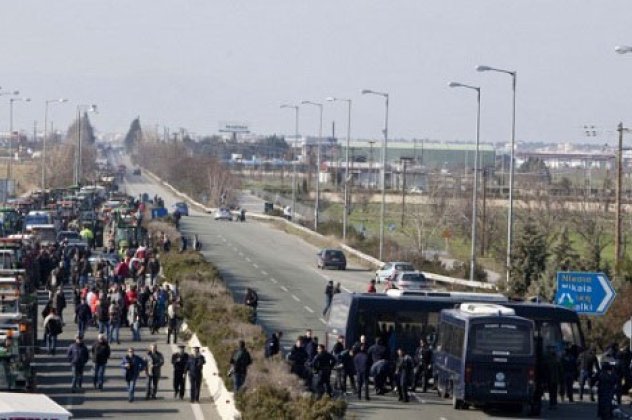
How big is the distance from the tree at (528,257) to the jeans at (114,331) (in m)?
15.6

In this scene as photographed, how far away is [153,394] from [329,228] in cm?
6502

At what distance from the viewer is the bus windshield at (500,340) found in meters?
31.2

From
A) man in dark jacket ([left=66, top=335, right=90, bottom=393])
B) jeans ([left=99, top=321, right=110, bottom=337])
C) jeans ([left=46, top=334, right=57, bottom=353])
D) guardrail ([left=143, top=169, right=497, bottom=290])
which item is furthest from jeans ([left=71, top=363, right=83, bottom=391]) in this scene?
guardrail ([left=143, top=169, right=497, bottom=290])

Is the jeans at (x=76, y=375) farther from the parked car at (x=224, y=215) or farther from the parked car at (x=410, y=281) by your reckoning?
the parked car at (x=224, y=215)

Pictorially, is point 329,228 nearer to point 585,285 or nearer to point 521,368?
point 585,285

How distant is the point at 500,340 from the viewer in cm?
3131

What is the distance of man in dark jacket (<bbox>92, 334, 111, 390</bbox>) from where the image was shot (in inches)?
1281

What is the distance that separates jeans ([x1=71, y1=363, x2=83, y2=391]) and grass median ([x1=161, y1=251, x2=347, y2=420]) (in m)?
2.84

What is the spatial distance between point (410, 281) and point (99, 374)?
2579cm

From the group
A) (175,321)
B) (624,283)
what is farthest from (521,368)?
(624,283)

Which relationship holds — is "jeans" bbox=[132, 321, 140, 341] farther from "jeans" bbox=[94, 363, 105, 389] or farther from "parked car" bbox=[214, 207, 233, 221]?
"parked car" bbox=[214, 207, 233, 221]

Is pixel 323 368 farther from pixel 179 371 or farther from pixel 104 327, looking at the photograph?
pixel 104 327

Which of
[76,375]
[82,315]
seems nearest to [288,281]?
[82,315]

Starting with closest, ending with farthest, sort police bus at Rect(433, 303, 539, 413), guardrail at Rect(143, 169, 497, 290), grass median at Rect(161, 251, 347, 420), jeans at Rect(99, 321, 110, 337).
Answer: grass median at Rect(161, 251, 347, 420), police bus at Rect(433, 303, 539, 413), jeans at Rect(99, 321, 110, 337), guardrail at Rect(143, 169, 497, 290)
